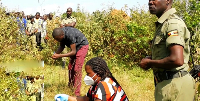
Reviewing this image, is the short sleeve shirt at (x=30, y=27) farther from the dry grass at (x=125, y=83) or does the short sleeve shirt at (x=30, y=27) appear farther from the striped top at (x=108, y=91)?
the striped top at (x=108, y=91)

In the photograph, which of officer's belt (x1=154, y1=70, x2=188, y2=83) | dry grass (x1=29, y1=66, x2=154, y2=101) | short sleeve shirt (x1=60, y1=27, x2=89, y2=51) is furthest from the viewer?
dry grass (x1=29, y1=66, x2=154, y2=101)

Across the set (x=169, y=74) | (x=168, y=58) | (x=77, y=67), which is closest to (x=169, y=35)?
(x=168, y=58)

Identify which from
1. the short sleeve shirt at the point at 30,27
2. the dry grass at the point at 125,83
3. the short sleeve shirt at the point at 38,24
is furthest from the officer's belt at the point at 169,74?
the short sleeve shirt at the point at 30,27

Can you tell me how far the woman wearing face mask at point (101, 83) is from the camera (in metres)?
2.55

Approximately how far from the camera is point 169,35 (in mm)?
2006

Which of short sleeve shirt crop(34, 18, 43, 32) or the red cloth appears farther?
short sleeve shirt crop(34, 18, 43, 32)

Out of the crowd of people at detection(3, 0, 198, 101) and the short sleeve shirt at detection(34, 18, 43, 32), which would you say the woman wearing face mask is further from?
the short sleeve shirt at detection(34, 18, 43, 32)

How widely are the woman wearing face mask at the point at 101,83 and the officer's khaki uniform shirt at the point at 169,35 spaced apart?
55cm

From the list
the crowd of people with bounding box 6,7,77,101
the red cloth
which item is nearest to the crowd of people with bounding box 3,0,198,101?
the crowd of people with bounding box 6,7,77,101

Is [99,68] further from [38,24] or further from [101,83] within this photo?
[38,24]

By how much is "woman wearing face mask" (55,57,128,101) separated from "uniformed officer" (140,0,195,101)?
1.65 feet

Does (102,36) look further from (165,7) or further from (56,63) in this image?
(165,7)

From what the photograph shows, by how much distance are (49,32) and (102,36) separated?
66.5 inches

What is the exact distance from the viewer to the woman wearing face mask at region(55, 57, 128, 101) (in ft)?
8.36
